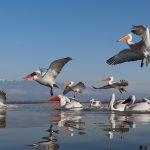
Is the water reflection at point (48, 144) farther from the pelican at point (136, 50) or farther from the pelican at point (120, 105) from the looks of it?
the pelican at point (120, 105)

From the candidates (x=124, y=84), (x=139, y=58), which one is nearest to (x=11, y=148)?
(x=139, y=58)

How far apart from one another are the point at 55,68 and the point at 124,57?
3.50 m

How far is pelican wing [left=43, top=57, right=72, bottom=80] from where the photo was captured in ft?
71.1

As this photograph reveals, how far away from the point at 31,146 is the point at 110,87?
898 inches

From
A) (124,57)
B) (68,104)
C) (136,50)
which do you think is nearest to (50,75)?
(124,57)

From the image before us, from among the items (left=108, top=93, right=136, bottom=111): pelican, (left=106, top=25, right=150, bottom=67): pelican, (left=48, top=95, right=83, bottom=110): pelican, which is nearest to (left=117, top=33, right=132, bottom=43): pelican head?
(left=106, top=25, right=150, bottom=67): pelican

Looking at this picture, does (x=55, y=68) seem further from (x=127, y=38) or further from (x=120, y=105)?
(x=120, y=105)

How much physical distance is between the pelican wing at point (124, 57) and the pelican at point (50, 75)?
2715 millimetres

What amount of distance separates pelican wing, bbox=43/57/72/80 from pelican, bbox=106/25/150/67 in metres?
2.66

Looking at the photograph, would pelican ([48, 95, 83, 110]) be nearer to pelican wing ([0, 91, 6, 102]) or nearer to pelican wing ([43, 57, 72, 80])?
pelican wing ([0, 91, 6, 102])

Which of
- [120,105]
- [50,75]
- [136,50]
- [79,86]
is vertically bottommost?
[120,105]

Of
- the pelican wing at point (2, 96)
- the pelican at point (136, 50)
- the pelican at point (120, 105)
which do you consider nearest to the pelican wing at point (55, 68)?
the pelican at point (136, 50)

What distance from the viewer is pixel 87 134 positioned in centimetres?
1205

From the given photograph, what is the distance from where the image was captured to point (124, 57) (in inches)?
921
